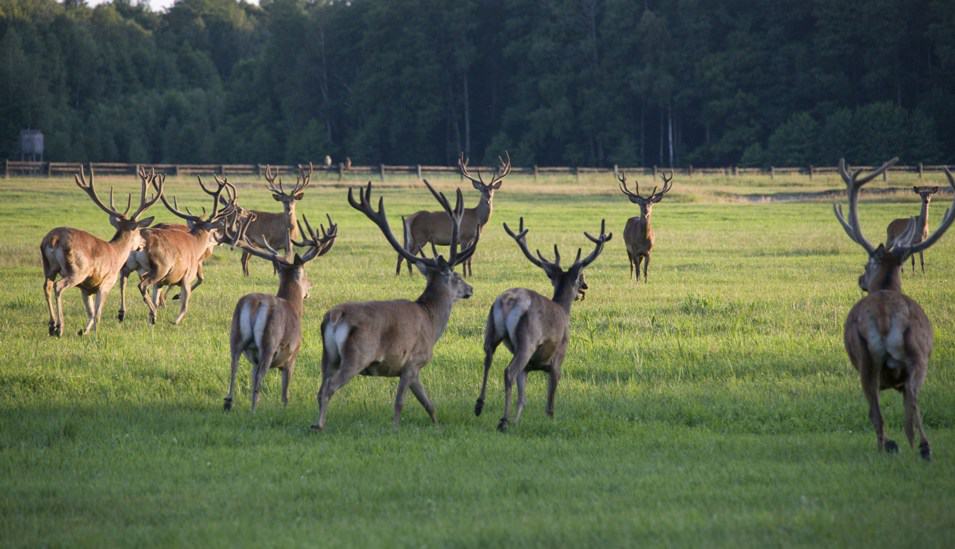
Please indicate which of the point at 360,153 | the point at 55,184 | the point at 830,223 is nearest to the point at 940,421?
the point at 830,223

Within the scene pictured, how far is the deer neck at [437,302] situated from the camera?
35.0 feet

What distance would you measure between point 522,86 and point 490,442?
Answer: 76129mm

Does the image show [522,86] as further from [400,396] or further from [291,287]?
[400,396]

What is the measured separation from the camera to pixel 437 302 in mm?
10766

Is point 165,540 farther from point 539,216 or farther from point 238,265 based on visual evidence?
point 539,216

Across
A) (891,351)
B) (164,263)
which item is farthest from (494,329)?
(164,263)

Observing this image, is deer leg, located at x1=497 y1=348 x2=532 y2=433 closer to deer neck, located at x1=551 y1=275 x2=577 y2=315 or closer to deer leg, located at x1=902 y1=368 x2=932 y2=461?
deer neck, located at x1=551 y1=275 x2=577 y2=315

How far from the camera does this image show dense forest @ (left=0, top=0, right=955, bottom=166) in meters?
75.6

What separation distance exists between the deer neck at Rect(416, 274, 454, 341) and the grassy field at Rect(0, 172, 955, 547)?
752 millimetres

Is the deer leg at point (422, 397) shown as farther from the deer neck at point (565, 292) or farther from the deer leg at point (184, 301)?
the deer leg at point (184, 301)

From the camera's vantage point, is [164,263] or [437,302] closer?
[437,302]

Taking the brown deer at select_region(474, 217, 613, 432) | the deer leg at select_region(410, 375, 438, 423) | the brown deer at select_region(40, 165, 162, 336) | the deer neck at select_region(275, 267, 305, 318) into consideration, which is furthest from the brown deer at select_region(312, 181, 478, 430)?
the brown deer at select_region(40, 165, 162, 336)

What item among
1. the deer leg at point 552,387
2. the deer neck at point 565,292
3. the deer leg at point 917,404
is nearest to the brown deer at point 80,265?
the deer neck at point 565,292

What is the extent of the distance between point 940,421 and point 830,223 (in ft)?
88.6
